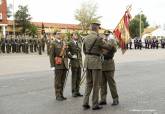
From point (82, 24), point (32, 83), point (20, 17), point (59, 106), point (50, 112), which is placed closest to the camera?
point (50, 112)

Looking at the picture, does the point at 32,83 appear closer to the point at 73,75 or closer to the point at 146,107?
the point at 73,75

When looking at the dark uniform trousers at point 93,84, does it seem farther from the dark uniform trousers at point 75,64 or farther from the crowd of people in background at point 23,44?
the crowd of people in background at point 23,44

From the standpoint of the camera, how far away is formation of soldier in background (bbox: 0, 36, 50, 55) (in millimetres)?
38312

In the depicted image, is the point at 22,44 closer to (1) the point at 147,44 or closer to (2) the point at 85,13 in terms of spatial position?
(1) the point at 147,44

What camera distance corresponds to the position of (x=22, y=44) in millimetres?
40000

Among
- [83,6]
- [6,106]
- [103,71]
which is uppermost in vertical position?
[83,6]

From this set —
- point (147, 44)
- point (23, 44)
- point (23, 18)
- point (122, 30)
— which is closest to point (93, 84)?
point (122, 30)

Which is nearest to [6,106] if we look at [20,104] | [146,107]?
[20,104]

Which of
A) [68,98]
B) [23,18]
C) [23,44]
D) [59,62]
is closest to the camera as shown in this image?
[59,62]

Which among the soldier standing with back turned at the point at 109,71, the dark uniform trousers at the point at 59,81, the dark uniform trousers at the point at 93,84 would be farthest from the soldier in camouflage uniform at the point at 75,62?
the dark uniform trousers at the point at 93,84

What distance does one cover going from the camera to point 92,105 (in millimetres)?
9891

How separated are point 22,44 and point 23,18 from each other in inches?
1540

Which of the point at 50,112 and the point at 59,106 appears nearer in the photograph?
the point at 50,112

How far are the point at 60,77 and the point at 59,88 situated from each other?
0.95 ft
